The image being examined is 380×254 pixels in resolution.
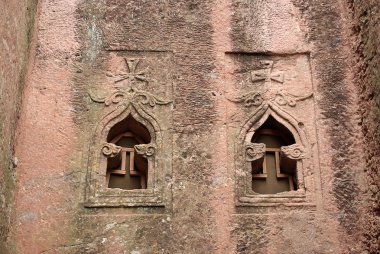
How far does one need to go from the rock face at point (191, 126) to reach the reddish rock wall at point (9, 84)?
20 millimetres

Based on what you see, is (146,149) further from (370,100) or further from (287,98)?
(370,100)

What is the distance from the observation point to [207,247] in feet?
12.9

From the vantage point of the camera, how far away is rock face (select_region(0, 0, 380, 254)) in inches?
156

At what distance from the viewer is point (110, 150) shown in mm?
4223

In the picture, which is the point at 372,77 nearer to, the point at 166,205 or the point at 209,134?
the point at 209,134

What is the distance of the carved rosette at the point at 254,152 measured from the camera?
167 inches

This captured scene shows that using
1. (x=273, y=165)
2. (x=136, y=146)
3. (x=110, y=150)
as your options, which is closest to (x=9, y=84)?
(x=110, y=150)

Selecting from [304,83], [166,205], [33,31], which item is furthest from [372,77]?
[33,31]

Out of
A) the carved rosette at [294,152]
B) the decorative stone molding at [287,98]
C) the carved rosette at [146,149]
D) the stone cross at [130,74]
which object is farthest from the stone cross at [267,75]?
the carved rosette at [146,149]

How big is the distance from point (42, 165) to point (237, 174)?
4.42ft

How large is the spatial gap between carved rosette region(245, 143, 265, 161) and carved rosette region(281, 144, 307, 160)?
5.9 inches

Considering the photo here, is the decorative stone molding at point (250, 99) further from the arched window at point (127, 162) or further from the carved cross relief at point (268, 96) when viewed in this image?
the arched window at point (127, 162)

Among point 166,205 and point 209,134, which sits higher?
point 209,134

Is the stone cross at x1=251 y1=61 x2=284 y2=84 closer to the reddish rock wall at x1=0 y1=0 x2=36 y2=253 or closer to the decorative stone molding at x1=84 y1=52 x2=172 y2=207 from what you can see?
the decorative stone molding at x1=84 y1=52 x2=172 y2=207
